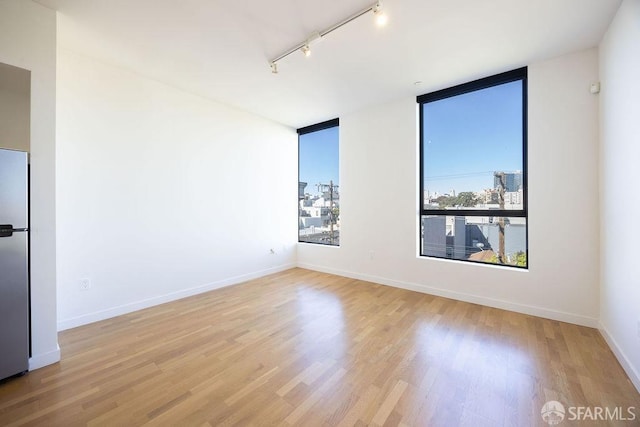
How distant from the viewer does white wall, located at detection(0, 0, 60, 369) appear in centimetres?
191

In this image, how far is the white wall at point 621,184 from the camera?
1.78m

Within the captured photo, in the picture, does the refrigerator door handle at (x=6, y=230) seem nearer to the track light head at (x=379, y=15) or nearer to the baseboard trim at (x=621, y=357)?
the track light head at (x=379, y=15)

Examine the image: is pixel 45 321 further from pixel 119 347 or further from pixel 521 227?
pixel 521 227

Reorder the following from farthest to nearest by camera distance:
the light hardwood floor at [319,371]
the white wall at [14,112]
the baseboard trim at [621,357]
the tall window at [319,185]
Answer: the tall window at [319,185] < the white wall at [14,112] < the baseboard trim at [621,357] < the light hardwood floor at [319,371]

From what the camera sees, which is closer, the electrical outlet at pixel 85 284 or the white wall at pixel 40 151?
the white wall at pixel 40 151

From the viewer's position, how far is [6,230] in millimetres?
1784

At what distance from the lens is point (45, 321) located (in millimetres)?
1987

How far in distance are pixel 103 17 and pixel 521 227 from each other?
4775mm

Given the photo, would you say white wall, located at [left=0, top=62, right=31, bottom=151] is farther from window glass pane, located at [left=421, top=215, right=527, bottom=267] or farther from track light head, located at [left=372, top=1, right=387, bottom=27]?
window glass pane, located at [left=421, top=215, right=527, bottom=267]

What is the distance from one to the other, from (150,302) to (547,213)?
481cm

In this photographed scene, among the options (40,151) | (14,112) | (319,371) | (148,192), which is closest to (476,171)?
(319,371)

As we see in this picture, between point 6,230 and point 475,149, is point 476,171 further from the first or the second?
point 6,230

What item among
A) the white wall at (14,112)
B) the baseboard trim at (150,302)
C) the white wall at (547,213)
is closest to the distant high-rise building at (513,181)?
the white wall at (547,213)

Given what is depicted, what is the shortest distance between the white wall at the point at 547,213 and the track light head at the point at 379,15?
5.79 ft
